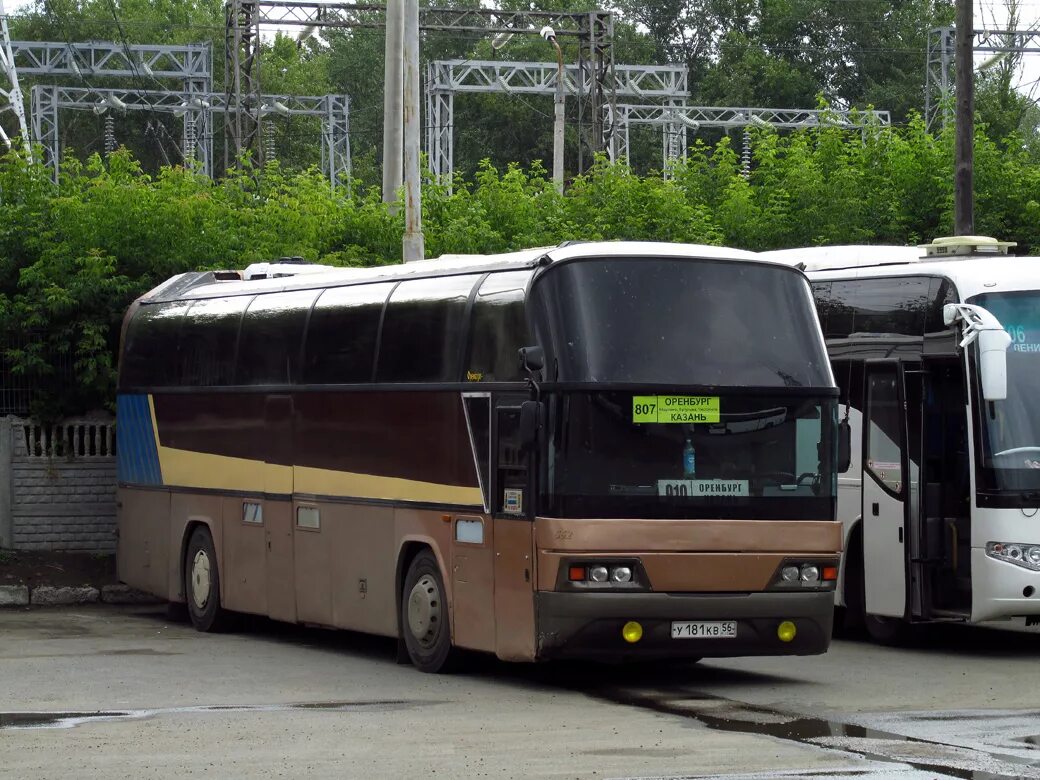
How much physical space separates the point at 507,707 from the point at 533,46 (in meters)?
86.0

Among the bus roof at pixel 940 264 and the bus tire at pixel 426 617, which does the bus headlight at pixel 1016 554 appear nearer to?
the bus roof at pixel 940 264

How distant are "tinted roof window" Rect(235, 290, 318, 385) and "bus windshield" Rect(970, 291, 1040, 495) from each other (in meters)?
5.64

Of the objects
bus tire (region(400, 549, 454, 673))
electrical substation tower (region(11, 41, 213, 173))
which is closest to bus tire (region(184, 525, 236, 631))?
bus tire (region(400, 549, 454, 673))

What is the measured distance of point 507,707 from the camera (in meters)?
12.4

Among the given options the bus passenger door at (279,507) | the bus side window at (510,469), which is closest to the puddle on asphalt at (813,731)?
the bus side window at (510,469)

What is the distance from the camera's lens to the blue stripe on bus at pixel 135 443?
20406 millimetres

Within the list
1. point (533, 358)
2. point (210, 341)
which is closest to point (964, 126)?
point (210, 341)

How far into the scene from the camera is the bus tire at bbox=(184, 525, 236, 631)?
18844mm

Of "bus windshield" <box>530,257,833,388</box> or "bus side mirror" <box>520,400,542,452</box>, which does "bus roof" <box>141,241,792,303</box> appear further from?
"bus side mirror" <box>520,400,542,452</box>

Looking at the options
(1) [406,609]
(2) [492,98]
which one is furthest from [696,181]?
(2) [492,98]

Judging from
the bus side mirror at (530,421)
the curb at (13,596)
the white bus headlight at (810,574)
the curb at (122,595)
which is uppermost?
the bus side mirror at (530,421)

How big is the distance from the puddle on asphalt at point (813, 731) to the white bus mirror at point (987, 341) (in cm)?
375

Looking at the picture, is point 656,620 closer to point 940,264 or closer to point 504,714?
point 504,714

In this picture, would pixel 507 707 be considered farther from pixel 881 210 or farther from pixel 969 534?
pixel 881 210
